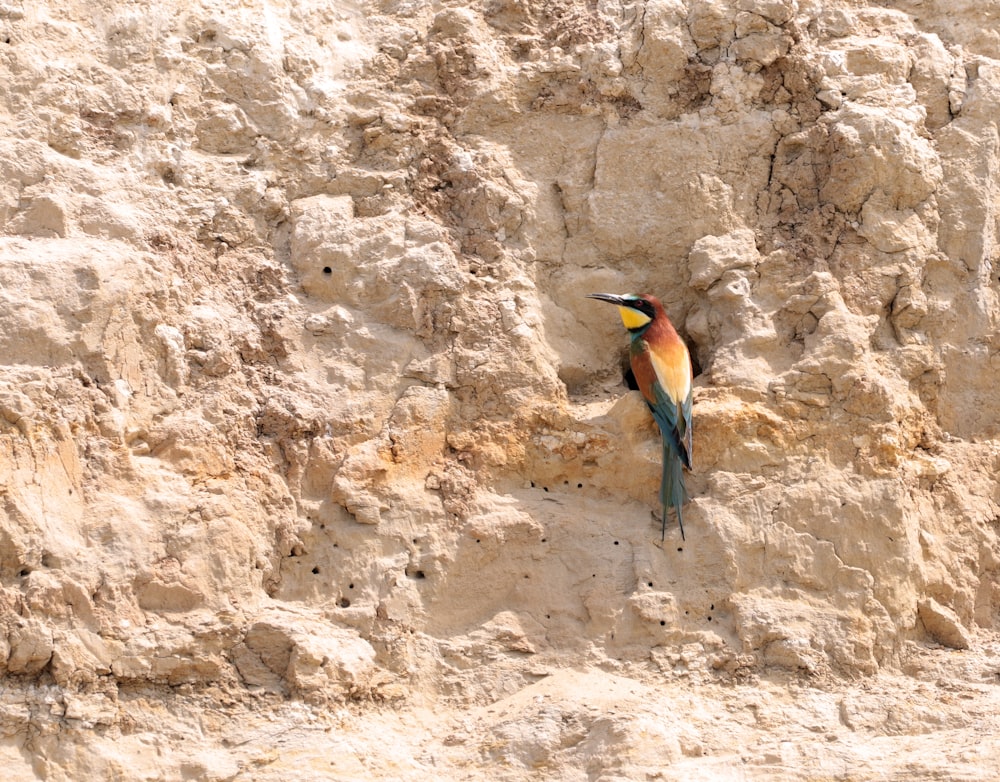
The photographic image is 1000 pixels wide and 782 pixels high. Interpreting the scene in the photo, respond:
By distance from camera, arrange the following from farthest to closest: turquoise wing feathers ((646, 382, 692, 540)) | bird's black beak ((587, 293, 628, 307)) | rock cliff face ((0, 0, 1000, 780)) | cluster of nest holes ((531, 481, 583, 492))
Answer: bird's black beak ((587, 293, 628, 307)) < cluster of nest holes ((531, 481, 583, 492)) < turquoise wing feathers ((646, 382, 692, 540)) < rock cliff face ((0, 0, 1000, 780))

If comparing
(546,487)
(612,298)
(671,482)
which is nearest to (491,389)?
(546,487)

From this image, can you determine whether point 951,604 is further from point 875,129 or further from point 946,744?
point 875,129

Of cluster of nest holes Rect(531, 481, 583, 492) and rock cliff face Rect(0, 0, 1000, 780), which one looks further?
cluster of nest holes Rect(531, 481, 583, 492)

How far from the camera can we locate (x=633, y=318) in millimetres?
4102

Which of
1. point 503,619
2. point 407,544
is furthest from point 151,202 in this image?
point 503,619

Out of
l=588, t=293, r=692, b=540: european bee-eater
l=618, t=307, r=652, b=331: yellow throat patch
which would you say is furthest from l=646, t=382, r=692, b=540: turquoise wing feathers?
l=618, t=307, r=652, b=331: yellow throat patch

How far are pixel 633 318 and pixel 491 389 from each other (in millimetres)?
515

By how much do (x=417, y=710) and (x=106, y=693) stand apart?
83 centimetres

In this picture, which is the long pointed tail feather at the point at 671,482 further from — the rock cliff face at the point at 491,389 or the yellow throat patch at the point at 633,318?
the yellow throat patch at the point at 633,318

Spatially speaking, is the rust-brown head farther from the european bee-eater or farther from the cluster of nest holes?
the cluster of nest holes

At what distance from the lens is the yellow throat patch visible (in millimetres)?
4094

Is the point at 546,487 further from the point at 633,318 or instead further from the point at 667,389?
the point at 633,318

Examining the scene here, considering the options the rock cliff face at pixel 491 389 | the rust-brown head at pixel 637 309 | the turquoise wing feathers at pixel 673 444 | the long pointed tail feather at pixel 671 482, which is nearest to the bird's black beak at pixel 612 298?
the rust-brown head at pixel 637 309

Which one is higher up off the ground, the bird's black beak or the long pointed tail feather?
the bird's black beak
